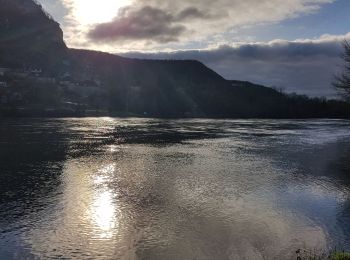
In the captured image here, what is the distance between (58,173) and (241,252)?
27.2 m

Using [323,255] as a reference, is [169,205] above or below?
below

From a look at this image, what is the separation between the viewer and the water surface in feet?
70.2

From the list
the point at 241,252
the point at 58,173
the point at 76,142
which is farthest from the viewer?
the point at 76,142

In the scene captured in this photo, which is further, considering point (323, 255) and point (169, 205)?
point (169, 205)

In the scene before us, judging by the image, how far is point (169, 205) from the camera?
30.3 m

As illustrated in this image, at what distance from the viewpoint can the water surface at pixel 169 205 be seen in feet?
A: 70.2

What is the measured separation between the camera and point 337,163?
52.1 m

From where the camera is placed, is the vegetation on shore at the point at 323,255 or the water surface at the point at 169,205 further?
the water surface at the point at 169,205

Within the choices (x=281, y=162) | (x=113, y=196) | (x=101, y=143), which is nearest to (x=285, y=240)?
(x=113, y=196)

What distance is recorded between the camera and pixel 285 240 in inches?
886

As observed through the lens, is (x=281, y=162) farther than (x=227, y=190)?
Yes

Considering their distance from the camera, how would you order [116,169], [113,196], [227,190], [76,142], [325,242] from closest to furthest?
1. [325,242]
2. [113,196]
3. [227,190]
4. [116,169]
5. [76,142]

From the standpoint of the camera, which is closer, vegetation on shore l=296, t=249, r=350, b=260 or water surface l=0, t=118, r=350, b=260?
vegetation on shore l=296, t=249, r=350, b=260

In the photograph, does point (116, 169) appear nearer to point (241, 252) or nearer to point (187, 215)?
point (187, 215)
